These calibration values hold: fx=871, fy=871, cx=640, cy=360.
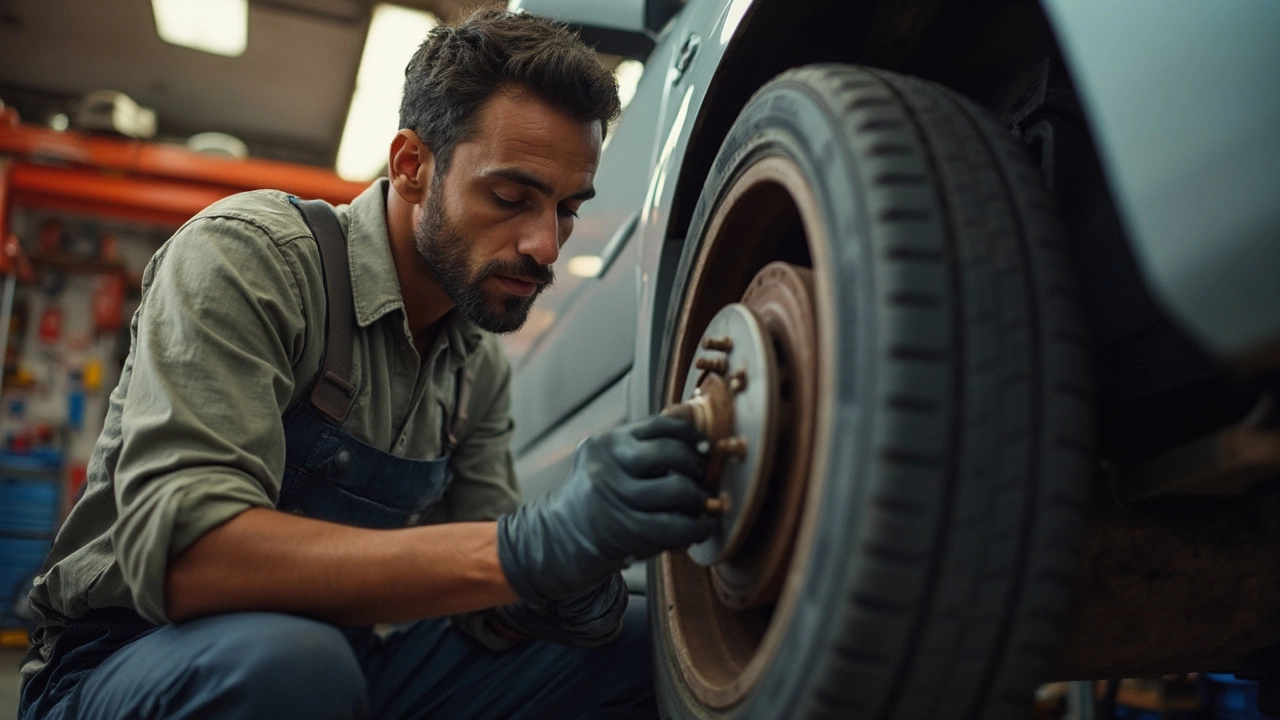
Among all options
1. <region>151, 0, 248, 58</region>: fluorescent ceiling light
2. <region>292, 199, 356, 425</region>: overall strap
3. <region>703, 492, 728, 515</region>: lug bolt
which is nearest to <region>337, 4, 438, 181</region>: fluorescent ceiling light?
<region>151, 0, 248, 58</region>: fluorescent ceiling light

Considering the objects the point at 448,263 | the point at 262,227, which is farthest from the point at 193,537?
the point at 448,263

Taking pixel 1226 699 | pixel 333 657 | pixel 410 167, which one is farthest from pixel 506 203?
pixel 1226 699

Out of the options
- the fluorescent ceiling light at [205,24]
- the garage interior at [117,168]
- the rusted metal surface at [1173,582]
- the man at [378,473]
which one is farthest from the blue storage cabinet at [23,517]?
the rusted metal surface at [1173,582]

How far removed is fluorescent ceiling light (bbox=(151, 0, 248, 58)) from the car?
14.8 feet

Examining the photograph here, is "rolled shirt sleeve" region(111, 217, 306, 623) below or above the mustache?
below

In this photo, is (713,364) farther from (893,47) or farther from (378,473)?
(378,473)

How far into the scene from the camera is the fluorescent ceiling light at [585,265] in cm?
156

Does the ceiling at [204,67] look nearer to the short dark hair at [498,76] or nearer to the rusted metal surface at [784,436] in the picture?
the short dark hair at [498,76]

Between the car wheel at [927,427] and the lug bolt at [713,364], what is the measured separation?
116 millimetres

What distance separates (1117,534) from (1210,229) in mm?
352

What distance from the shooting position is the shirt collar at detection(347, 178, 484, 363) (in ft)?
3.84

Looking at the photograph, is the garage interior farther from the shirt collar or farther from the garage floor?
the shirt collar

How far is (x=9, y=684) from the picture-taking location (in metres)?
2.59

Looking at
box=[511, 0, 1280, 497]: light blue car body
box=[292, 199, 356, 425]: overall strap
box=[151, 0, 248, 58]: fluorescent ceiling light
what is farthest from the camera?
box=[151, 0, 248, 58]: fluorescent ceiling light
